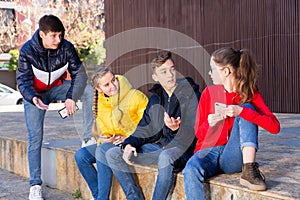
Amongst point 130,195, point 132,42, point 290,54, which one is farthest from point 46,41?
point 132,42

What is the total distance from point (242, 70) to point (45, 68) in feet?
6.06

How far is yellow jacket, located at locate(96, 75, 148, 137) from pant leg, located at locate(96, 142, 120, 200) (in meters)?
0.17

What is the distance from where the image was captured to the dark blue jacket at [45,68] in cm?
418

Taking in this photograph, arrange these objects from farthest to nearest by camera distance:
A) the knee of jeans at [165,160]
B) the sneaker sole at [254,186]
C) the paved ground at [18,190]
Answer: the paved ground at [18,190] → the knee of jeans at [165,160] → the sneaker sole at [254,186]

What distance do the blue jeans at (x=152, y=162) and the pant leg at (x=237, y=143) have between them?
12.8 inches

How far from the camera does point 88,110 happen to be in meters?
4.34

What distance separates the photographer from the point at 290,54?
361 inches

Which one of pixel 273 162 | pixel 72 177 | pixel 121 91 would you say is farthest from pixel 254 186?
pixel 72 177

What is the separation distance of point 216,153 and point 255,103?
420 mm

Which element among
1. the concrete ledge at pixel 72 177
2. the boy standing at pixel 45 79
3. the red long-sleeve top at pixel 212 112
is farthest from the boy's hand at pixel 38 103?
the red long-sleeve top at pixel 212 112

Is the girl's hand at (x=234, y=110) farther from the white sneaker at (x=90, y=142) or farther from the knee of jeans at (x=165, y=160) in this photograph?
the white sneaker at (x=90, y=142)

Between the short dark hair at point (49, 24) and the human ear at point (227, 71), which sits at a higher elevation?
the short dark hair at point (49, 24)

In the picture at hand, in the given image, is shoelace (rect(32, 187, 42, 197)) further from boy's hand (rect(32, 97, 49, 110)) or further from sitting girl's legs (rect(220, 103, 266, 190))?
sitting girl's legs (rect(220, 103, 266, 190))

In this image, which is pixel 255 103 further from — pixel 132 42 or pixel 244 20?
pixel 132 42
